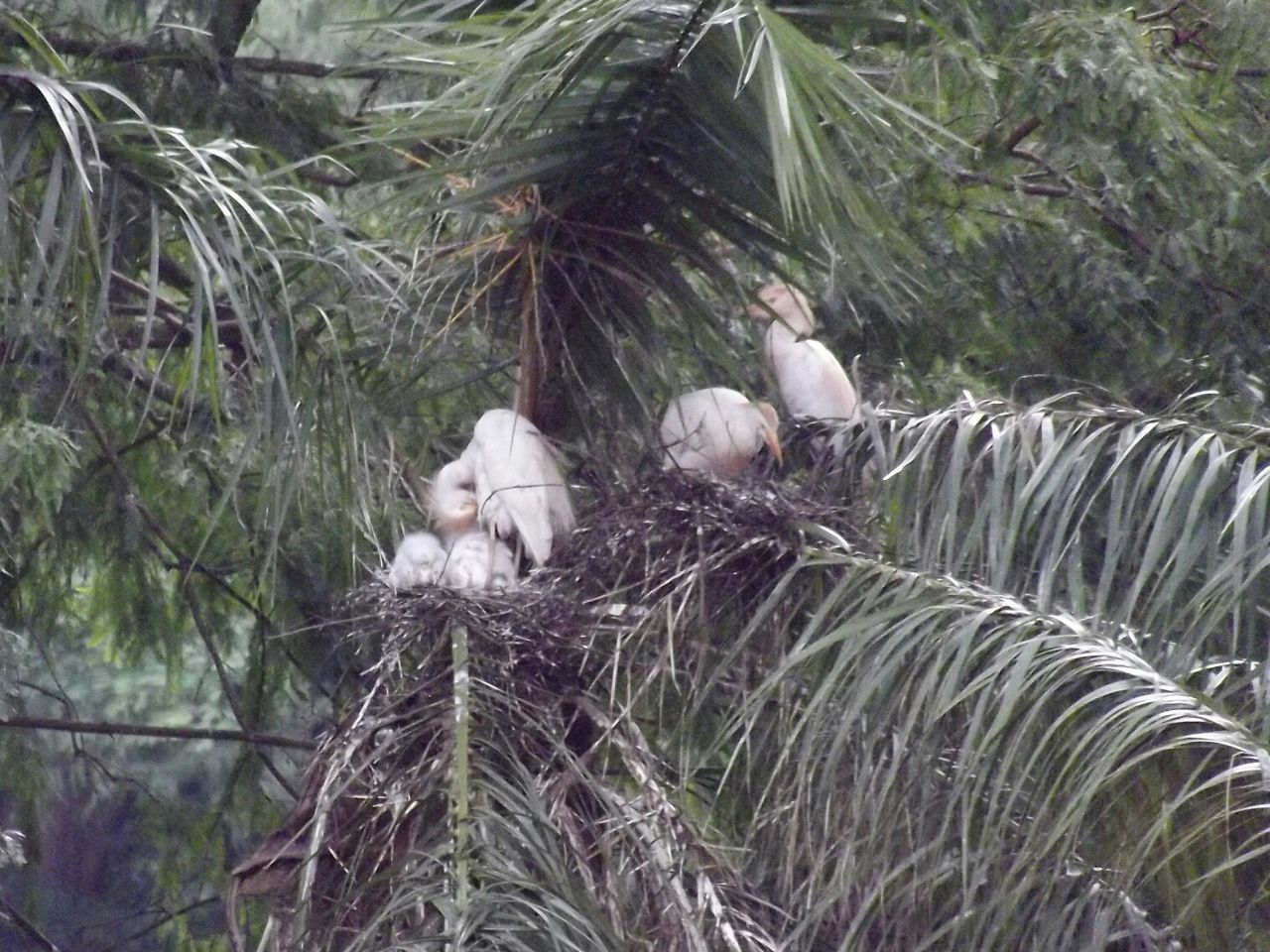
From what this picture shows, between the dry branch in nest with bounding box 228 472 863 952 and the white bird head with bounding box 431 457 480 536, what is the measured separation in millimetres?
479

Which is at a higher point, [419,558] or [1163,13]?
[1163,13]

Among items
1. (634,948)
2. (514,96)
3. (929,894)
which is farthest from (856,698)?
(514,96)

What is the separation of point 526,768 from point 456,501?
3.39 ft

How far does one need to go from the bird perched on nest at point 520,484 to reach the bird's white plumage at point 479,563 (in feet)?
0.11

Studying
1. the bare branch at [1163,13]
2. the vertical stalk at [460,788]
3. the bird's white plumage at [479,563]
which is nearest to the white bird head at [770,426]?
the bird's white plumage at [479,563]

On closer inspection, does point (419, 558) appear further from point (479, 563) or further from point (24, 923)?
point (24, 923)

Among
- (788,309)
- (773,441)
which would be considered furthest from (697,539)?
(788,309)

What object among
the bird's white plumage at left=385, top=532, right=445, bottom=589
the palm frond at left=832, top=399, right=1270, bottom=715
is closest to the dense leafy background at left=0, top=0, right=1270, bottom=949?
the palm frond at left=832, top=399, right=1270, bottom=715

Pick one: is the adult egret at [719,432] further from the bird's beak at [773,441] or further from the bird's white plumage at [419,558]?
the bird's white plumage at [419,558]

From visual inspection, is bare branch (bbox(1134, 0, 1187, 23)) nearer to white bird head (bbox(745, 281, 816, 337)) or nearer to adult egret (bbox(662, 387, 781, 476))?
white bird head (bbox(745, 281, 816, 337))

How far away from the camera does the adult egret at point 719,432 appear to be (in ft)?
11.1

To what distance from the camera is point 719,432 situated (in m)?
3.40

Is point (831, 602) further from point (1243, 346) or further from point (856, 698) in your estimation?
point (1243, 346)

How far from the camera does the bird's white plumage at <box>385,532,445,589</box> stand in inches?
136
